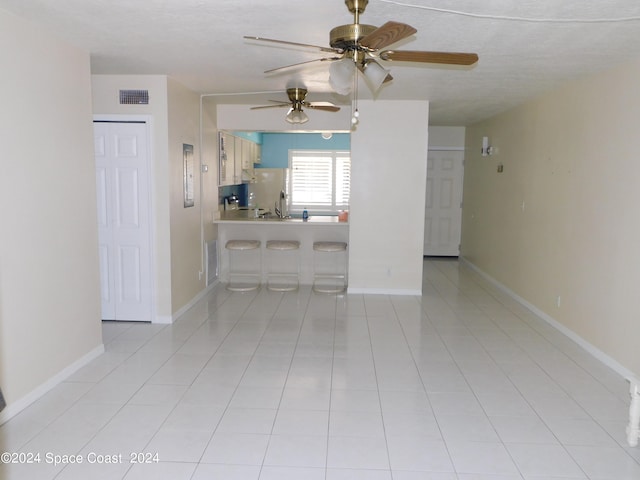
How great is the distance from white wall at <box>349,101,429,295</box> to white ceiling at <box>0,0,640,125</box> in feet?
4.19

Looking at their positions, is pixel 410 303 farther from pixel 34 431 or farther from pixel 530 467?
pixel 34 431

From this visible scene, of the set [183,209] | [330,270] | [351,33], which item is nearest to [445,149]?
[330,270]

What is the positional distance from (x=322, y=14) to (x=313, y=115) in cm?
385

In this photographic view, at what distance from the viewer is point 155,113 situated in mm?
4863

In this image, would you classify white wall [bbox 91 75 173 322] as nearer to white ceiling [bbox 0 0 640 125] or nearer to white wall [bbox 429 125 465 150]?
white ceiling [bbox 0 0 640 125]

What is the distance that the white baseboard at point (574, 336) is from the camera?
3.81 meters

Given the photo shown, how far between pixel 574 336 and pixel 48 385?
4.46m

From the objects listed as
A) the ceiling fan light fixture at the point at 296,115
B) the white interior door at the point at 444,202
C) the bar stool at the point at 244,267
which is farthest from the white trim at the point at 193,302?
the white interior door at the point at 444,202

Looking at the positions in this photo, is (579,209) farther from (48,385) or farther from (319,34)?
(48,385)

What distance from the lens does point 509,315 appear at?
5566 mm

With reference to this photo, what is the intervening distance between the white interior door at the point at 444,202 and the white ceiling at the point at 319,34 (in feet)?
14.0

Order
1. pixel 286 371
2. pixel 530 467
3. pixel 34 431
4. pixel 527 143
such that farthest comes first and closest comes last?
pixel 527 143
pixel 286 371
pixel 34 431
pixel 530 467

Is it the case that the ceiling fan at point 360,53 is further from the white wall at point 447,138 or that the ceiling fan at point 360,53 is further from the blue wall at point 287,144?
the blue wall at point 287,144

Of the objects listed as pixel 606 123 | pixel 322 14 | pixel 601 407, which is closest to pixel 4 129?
pixel 322 14
